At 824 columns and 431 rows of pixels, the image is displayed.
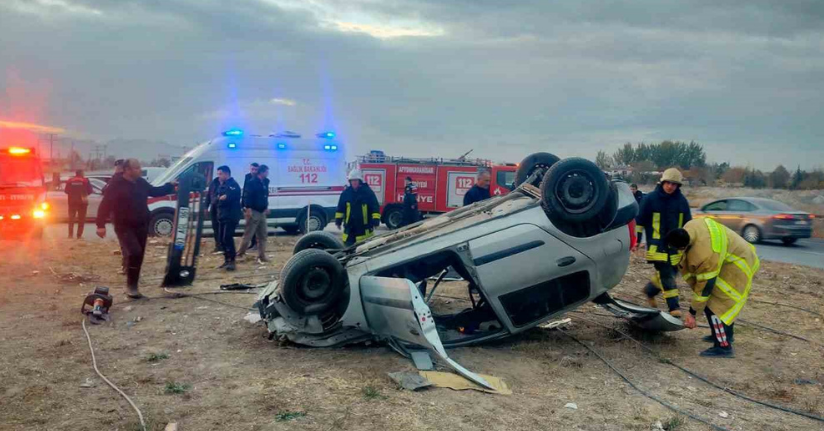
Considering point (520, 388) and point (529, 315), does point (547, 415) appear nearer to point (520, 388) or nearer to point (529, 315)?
point (520, 388)

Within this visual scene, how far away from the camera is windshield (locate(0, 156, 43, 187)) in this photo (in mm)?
14562

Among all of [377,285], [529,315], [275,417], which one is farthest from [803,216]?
[275,417]

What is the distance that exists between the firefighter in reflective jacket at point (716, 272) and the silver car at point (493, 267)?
61 centimetres

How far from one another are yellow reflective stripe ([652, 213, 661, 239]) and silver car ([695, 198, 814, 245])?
36.8 feet

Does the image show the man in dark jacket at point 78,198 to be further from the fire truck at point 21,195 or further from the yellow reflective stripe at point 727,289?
the yellow reflective stripe at point 727,289

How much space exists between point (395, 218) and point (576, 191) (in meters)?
15.3

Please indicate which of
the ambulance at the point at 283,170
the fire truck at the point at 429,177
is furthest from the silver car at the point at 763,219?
the ambulance at the point at 283,170

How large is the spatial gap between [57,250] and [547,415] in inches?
411

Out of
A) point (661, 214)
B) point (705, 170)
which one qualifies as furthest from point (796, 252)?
point (705, 170)

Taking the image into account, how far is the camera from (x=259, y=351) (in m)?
5.38

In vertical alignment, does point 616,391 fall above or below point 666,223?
below

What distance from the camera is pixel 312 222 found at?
1519 cm

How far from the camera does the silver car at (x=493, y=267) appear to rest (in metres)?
5.18

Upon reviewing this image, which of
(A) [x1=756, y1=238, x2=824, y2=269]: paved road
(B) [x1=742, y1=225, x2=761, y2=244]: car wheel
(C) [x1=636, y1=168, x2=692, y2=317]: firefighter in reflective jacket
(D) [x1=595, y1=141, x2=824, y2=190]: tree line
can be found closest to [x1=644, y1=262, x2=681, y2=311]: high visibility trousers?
(C) [x1=636, y1=168, x2=692, y2=317]: firefighter in reflective jacket
